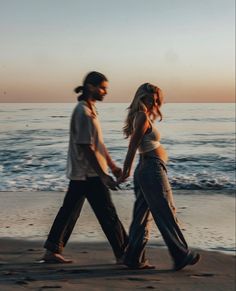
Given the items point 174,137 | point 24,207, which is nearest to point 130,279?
point 24,207

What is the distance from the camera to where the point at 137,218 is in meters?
4.75

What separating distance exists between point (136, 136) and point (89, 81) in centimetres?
58

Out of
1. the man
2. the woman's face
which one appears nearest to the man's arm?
the man

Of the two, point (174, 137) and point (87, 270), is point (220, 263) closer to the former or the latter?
point (87, 270)

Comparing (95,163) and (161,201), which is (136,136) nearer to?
(95,163)

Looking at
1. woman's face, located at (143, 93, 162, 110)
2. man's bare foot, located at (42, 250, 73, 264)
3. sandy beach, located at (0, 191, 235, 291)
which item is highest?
woman's face, located at (143, 93, 162, 110)

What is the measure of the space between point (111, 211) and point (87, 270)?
479mm

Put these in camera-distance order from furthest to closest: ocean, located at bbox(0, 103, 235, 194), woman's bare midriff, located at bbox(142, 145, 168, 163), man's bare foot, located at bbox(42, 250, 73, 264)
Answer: ocean, located at bbox(0, 103, 235, 194), man's bare foot, located at bbox(42, 250, 73, 264), woman's bare midriff, located at bbox(142, 145, 168, 163)

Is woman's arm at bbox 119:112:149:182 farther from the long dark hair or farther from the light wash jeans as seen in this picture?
the long dark hair

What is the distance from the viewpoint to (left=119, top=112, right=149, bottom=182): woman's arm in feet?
14.7

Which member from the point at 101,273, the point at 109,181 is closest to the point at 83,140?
the point at 109,181

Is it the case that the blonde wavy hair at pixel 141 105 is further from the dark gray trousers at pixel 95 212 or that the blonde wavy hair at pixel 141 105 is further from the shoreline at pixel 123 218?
the shoreline at pixel 123 218

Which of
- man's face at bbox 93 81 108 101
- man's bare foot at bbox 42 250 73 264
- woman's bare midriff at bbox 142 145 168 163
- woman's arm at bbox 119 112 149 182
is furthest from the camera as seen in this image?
man's bare foot at bbox 42 250 73 264

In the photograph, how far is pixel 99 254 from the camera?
534 cm
